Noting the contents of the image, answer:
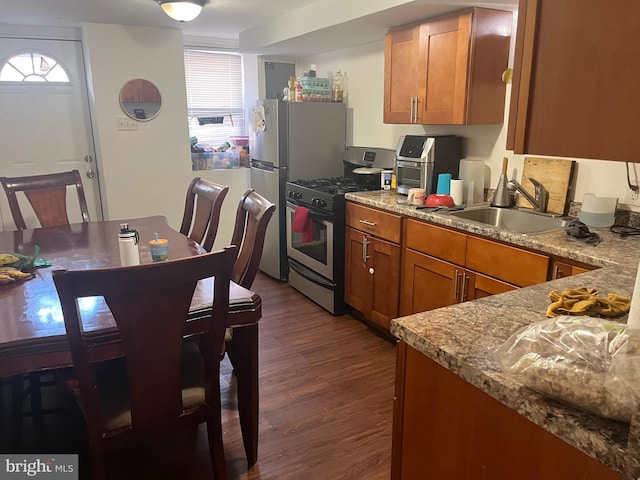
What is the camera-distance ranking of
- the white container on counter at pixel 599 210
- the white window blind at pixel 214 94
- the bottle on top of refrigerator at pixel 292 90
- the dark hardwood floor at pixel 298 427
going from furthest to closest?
the white window blind at pixel 214 94 < the bottle on top of refrigerator at pixel 292 90 < the white container on counter at pixel 599 210 < the dark hardwood floor at pixel 298 427

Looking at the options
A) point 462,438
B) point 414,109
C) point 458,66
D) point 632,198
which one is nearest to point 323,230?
point 414,109

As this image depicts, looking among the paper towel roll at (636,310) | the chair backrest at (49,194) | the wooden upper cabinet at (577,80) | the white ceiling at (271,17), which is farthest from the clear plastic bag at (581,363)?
the chair backrest at (49,194)

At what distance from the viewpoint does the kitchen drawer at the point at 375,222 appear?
288cm

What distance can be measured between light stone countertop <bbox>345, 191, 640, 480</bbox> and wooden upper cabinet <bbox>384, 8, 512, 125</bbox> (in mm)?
1009

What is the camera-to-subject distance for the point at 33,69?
13.0 ft

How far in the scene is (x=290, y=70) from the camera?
468 cm

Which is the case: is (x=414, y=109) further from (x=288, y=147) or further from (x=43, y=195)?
(x=43, y=195)

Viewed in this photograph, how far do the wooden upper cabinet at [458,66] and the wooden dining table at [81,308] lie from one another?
1.63m

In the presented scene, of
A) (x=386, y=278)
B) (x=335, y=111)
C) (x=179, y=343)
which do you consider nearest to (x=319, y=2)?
(x=335, y=111)

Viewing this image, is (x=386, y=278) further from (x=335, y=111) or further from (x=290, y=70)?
(x=290, y=70)

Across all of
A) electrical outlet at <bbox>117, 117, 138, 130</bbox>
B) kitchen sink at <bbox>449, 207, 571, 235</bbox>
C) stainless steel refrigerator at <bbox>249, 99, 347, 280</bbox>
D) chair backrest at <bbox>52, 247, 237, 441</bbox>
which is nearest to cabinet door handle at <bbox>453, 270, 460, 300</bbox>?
kitchen sink at <bbox>449, 207, 571, 235</bbox>

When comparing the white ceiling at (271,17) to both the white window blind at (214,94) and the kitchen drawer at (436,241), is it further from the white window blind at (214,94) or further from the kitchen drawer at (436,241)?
the kitchen drawer at (436,241)

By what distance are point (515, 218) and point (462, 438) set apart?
6.35ft

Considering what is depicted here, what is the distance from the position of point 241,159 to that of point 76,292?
367 centimetres
